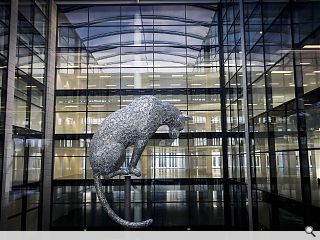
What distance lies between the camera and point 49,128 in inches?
543

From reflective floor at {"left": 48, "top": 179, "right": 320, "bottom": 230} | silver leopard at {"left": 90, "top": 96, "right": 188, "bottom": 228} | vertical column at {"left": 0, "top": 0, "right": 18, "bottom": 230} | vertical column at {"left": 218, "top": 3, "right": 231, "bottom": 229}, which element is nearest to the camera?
silver leopard at {"left": 90, "top": 96, "right": 188, "bottom": 228}

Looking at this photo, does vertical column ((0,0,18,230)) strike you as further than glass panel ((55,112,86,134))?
No

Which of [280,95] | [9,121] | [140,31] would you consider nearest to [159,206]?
[9,121]

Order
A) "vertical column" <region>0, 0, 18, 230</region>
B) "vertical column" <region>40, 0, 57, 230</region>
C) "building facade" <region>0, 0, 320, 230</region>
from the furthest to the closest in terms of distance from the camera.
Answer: "vertical column" <region>40, 0, 57, 230</region> < "building facade" <region>0, 0, 320, 230</region> < "vertical column" <region>0, 0, 18, 230</region>

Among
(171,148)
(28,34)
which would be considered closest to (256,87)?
(171,148)

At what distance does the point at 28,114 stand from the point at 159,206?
6.53 meters

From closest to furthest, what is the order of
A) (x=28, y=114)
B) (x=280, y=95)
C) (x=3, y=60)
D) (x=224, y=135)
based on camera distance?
(x=280, y=95)
(x=3, y=60)
(x=28, y=114)
(x=224, y=135)

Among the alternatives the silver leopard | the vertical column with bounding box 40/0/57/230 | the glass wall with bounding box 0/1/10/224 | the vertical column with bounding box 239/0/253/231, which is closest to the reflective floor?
the vertical column with bounding box 40/0/57/230

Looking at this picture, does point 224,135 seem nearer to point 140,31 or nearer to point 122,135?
point 140,31

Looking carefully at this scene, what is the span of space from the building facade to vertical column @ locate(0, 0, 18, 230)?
0.04 m

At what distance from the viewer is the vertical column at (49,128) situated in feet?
43.4

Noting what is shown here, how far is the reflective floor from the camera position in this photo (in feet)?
45.0

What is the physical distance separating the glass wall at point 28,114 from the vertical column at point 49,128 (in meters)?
0.28

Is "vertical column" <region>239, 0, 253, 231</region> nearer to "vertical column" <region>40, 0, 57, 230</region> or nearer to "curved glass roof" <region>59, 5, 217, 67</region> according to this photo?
"curved glass roof" <region>59, 5, 217, 67</region>
